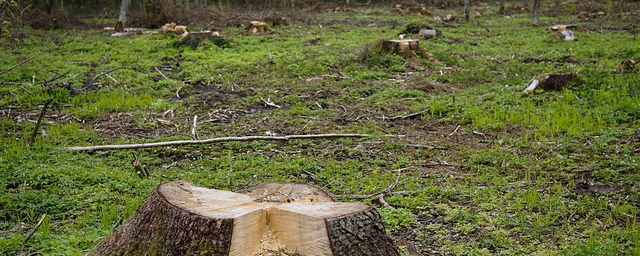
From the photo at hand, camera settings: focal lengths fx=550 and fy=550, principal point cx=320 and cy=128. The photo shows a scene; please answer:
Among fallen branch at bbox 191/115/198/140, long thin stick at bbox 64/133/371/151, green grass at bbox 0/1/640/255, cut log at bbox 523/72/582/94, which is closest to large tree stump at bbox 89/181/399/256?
green grass at bbox 0/1/640/255

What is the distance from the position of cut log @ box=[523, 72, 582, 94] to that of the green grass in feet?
0.96

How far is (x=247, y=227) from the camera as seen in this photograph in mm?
2982

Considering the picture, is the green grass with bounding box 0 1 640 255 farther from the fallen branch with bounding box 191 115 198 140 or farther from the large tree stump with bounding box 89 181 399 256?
the large tree stump with bounding box 89 181 399 256

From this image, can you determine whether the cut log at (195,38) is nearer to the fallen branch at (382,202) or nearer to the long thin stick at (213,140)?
the long thin stick at (213,140)

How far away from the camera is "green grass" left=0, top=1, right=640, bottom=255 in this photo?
4719mm

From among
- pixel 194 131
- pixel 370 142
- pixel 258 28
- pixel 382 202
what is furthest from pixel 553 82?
pixel 258 28

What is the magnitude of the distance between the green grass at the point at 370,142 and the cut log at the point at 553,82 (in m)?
0.29

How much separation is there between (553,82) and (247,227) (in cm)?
789

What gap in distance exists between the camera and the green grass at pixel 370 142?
4.72 meters

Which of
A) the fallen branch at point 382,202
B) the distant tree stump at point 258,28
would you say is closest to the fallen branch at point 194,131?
the fallen branch at point 382,202

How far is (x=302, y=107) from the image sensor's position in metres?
9.27

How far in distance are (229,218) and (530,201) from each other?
3.28m

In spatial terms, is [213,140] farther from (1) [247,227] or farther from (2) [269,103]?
(1) [247,227]

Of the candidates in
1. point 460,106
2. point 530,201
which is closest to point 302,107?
point 460,106
